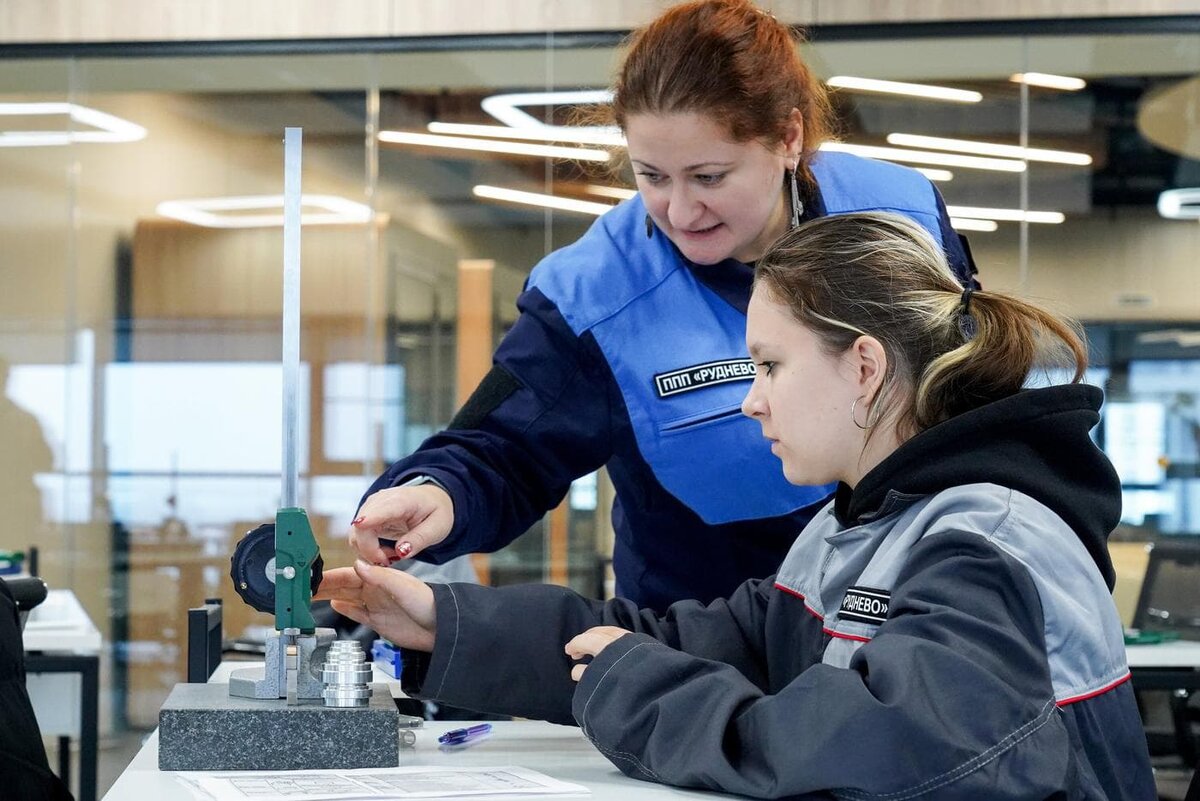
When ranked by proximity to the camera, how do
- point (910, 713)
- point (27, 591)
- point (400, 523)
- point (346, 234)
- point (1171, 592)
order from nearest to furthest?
1. point (910, 713)
2. point (400, 523)
3. point (27, 591)
4. point (1171, 592)
5. point (346, 234)

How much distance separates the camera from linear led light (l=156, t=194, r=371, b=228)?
16.5 feet

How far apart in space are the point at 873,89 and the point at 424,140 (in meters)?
1.62

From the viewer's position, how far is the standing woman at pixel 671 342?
1.57m

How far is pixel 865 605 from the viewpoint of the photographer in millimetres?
1175

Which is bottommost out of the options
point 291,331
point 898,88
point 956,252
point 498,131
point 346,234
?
point 291,331

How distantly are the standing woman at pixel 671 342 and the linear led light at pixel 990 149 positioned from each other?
10.4ft

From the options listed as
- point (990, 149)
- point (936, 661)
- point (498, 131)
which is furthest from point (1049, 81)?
point (936, 661)

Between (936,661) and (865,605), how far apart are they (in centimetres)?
19

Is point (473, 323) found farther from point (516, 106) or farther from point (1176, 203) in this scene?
point (1176, 203)

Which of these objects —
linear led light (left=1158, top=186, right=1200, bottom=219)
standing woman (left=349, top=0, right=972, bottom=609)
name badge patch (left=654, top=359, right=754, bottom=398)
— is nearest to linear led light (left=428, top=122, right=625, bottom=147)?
linear led light (left=1158, top=186, right=1200, bottom=219)

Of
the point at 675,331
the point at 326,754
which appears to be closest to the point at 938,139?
the point at 675,331

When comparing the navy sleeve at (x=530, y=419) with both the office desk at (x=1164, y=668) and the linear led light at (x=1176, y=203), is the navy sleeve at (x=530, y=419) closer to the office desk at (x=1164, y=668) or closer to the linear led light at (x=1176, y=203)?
the office desk at (x=1164, y=668)

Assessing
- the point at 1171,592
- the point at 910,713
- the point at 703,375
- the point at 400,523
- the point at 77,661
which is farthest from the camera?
the point at 1171,592

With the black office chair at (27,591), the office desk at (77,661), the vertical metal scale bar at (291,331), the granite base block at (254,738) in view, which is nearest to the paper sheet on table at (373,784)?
the granite base block at (254,738)
